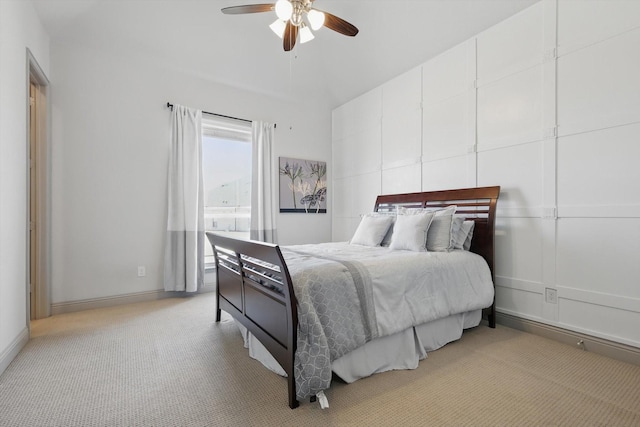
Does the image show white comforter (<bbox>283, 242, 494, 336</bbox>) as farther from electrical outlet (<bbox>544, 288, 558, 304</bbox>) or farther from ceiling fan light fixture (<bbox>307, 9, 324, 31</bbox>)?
ceiling fan light fixture (<bbox>307, 9, 324, 31</bbox>)

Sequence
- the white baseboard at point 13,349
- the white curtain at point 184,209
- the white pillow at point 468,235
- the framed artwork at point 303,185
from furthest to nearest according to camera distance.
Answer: the framed artwork at point 303,185 < the white curtain at point 184,209 < the white pillow at point 468,235 < the white baseboard at point 13,349

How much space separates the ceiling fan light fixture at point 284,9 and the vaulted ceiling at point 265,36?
1.61 meters

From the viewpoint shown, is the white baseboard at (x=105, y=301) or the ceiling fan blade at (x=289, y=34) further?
the white baseboard at (x=105, y=301)

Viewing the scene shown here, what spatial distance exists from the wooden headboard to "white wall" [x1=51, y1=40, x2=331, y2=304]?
3.22m

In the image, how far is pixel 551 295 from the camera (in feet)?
8.57

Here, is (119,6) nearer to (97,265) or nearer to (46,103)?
(46,103)

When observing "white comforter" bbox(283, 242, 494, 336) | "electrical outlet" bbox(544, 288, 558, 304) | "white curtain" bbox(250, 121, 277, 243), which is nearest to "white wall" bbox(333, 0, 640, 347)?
"electrical outlet" bbox(544, 288, 558, 304)

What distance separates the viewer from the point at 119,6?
3.26m

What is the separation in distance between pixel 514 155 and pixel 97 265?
463 centimetres

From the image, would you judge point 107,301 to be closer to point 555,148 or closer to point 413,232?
point 413,232

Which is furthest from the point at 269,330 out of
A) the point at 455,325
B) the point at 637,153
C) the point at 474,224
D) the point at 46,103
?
the point at 46,103

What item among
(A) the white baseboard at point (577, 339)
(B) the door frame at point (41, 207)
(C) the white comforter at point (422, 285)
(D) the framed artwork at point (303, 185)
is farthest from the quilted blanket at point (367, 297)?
(B) the door frame at point (41, 207)

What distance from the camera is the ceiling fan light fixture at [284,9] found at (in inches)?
86.3

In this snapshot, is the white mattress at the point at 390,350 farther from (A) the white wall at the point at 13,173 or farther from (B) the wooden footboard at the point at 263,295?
(A) the white wall at the point at 13,173
